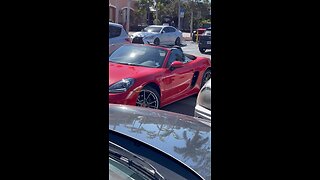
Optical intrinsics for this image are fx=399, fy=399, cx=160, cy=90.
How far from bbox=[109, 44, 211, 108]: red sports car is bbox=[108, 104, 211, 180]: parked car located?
8.73 feet

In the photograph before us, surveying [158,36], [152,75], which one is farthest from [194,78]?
[158,36]

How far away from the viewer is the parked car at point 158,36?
836 inches

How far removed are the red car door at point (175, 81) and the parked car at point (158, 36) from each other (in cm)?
1373

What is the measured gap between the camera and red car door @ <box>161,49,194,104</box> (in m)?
6.36

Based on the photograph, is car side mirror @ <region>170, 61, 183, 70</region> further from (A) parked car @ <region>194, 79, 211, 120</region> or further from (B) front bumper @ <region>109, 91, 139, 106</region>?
(A) parked car @ <region>194, 79, 211, 120</region>

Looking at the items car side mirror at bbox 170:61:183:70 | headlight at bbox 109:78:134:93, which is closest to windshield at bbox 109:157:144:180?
Answer: headlight at bbox 109:78:134:93

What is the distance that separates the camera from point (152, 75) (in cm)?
604

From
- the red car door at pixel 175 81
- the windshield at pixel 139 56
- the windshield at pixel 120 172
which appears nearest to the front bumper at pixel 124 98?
the red car door at pixel 175 81

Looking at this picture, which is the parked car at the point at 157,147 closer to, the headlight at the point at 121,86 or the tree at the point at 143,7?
the headlight at the point at 121,86
